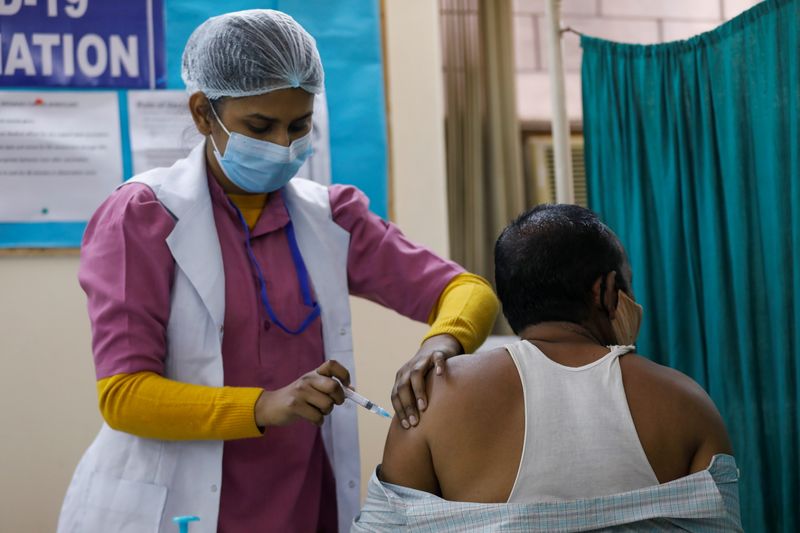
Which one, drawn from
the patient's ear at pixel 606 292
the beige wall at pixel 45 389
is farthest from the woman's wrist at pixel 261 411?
the beige wall at pixel 45 389

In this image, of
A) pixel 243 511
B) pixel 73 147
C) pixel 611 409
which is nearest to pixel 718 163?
pixel 611 409

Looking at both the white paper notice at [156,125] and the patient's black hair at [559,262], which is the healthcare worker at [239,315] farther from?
the white paper notice at [156,125]

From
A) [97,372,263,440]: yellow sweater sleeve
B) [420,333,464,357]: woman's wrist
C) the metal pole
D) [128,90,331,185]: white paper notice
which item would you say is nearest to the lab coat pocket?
[97,372,263,440]: yellow sweater sleeve

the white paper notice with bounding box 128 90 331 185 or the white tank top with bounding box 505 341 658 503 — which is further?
the white paper notice with bounding box 128 90 331 185

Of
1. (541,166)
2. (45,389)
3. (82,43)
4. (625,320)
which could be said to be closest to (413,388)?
(625,320)

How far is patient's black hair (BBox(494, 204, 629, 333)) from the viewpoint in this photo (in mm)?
1281

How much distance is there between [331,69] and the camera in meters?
2.76

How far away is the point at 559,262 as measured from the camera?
1.28 m

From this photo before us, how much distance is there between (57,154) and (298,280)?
136 centimetres

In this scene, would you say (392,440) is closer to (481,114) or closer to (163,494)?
(163,494)

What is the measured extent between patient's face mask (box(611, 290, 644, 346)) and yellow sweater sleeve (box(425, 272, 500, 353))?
0.27 m

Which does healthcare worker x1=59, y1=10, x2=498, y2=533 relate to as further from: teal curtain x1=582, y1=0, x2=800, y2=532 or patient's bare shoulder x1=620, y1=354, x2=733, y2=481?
teal curtain x1=582, y1=0, x2=800, y2=532

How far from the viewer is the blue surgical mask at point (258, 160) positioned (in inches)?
58.9

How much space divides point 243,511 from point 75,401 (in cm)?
133
